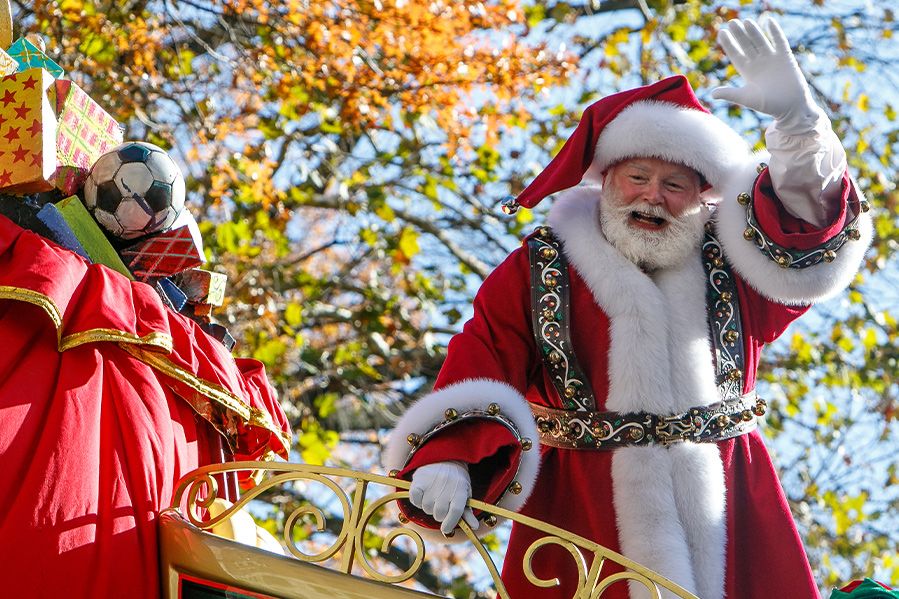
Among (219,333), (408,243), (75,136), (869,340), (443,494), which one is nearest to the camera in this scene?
(443,494)

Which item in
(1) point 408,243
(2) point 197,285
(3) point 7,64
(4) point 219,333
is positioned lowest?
(4) point 219,333

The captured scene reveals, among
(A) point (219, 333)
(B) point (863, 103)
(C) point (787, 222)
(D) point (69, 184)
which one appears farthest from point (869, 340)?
(D) point (69, 184)

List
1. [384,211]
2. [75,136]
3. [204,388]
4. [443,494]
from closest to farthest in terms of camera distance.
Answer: [443,494] → [204,388] → [75,136] → [384,211]

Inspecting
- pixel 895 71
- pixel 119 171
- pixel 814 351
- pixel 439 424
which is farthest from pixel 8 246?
pixel 895 71

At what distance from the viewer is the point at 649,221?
10.3 feet

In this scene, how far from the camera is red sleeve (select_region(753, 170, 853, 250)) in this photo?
10.1ft

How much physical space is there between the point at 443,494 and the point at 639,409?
56 centimetres

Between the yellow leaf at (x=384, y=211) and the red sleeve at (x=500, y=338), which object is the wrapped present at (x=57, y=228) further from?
the yellow leaf at (x=384, y=211)

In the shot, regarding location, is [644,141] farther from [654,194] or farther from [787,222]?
[787,222]

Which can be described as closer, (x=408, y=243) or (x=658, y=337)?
(x=658, y=337)

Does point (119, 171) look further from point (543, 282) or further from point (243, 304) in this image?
point (243, 304)

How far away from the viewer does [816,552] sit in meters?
7.21

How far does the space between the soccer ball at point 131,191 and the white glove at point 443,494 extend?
880 millimetres

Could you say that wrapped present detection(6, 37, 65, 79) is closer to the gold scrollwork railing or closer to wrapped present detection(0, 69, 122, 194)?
wrapped present detection(0, 69, 122, 194)
